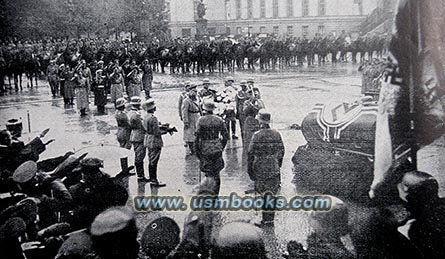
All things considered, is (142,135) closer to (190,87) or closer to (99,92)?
(190,87)

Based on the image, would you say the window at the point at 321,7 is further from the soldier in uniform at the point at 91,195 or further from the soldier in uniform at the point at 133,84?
the soldier in uniform at the point at 91,195

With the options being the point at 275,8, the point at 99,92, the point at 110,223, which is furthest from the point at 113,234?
the point at 275,8

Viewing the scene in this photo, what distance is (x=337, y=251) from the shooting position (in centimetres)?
577

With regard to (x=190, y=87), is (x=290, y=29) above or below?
above

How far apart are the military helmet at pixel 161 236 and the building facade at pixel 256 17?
35.1 metres

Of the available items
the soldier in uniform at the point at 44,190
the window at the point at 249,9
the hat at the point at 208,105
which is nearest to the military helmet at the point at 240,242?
the soldier in uniform at the point at 44,190

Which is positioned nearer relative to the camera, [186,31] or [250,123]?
[250,123]

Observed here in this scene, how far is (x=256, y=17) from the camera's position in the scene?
48.0m

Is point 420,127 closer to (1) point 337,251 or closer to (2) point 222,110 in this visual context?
(1) point 337,251

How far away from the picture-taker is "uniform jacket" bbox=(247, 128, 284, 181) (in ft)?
22.6

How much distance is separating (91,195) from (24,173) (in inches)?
40.6

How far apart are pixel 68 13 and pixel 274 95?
14456 mm

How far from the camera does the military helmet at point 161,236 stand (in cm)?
566

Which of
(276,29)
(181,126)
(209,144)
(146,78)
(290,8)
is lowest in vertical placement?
(181,126)
